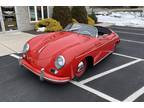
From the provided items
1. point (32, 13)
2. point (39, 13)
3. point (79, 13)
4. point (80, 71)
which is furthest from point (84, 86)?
point (79, 13)

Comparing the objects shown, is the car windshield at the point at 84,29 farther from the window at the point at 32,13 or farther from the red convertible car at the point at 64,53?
the window at the point at 32,13

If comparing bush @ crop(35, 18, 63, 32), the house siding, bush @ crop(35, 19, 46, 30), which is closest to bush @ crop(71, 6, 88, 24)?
bush @ crop(35, 18, 63, 32)

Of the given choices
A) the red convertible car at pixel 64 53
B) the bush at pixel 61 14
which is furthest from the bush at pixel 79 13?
the red convertible car at pixel 64 53

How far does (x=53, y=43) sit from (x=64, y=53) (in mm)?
639

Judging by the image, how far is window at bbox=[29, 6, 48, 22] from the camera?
36.5 feet

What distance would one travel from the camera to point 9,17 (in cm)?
1012

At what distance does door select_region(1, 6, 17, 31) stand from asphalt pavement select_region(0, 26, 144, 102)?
534 cm

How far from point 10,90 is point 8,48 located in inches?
136

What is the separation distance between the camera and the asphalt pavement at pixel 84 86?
3.49 meters

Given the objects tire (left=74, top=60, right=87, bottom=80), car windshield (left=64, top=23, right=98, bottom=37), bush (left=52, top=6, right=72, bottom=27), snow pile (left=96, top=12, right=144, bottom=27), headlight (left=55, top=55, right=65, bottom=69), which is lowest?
tire (left=74, top=60, right=87, bottom=80)

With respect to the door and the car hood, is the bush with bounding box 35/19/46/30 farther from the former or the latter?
the car hood

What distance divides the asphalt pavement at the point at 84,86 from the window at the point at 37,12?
649 cm

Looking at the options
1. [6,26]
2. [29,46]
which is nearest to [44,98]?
[29,46]

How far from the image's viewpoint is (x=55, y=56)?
12.5ft
